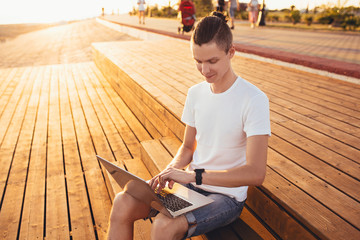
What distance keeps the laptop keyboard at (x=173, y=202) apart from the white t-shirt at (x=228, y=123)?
17cm

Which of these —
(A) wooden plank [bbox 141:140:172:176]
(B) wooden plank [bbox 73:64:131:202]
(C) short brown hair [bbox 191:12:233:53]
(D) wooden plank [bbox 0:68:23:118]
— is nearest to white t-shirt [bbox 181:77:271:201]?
(C) short brown hair [bbox 191:12:233:53]

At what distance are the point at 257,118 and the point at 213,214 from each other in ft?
1.69

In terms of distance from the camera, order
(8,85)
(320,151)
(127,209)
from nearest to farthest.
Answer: (127,209), (320,151), (8,85)

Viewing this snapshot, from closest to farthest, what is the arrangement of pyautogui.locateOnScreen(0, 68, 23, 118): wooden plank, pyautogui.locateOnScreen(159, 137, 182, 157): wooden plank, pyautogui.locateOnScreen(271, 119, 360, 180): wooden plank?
pyautogui.locateOnScreen(271, 119, 360, 180): wooden plank, pyautogui.locateOnScreen(159, 137, 182, 157): wooden plank, pyautogui.locateOnScreen(0, 68, 23, 118): wooden plank

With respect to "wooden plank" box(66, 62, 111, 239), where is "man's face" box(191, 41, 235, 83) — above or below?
above

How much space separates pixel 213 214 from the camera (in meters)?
1.37

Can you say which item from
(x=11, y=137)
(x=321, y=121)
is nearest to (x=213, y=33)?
(x=321, y=121)

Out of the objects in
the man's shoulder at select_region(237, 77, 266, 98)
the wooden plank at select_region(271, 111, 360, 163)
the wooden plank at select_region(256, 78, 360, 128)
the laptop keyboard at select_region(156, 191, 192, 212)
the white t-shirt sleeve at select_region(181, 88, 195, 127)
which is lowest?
the laptop keyboard at select_region(156, 191, 192, 212)

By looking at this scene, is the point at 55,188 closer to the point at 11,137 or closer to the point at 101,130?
the point at 101,130

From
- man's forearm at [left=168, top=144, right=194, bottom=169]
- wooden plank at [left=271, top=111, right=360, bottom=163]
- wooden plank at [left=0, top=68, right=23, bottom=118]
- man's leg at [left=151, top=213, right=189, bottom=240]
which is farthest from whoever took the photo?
wooden plank at [left=0, top=68, right=23, bottom=118]

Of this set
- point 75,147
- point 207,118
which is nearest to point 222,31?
Answer: point 207,118

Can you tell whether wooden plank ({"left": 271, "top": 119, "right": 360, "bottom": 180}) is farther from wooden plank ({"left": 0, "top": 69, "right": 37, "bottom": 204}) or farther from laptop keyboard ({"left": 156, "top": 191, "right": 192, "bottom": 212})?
wooden plank ({"left": 0, "top": 69, "right": 37, "bottom": 204})

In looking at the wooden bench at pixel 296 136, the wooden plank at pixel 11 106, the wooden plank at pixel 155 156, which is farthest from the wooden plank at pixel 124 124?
the wooden plank at pixel 11 106

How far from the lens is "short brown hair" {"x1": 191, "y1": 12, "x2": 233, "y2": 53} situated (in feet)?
4.16
